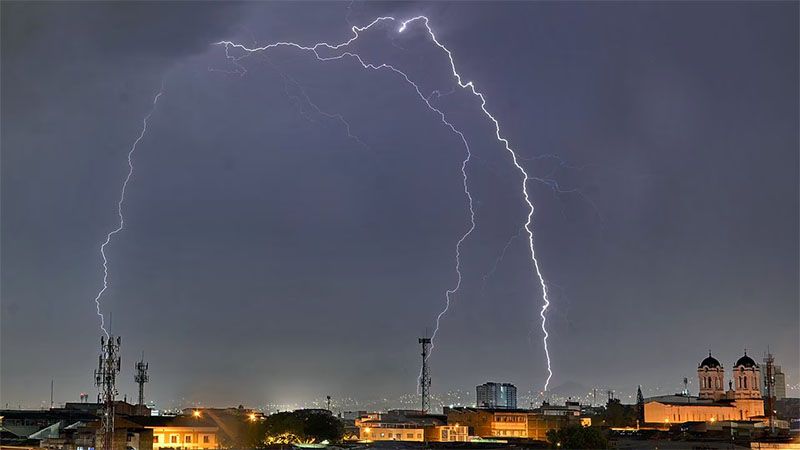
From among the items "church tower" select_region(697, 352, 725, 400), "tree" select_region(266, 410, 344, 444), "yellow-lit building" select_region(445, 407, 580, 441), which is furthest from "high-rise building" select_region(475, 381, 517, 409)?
"tree" select_region(266, 410, 344, 444)

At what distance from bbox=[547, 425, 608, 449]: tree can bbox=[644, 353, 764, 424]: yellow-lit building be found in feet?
99.9

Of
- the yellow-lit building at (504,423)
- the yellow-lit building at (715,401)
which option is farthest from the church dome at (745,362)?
the yellow-lit building at (504,423)

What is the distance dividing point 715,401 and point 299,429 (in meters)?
44.2

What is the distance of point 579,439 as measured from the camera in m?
44.2

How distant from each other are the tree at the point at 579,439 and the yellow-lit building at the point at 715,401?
30456 mm

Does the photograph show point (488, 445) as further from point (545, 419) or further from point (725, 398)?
point (725, 398)

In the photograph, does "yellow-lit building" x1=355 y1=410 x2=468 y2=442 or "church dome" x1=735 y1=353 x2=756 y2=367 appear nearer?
"yellow-lit building" x1=355 y1=410 x2=468 y2=442

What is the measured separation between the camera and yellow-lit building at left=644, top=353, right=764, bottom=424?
248ft

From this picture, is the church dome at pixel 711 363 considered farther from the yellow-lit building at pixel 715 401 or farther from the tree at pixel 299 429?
the tree at pixel 299 429

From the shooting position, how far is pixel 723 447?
42.4 meters

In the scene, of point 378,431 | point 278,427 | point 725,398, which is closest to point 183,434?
point 278,427

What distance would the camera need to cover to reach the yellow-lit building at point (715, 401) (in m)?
75.7

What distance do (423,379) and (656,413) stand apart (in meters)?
23.6

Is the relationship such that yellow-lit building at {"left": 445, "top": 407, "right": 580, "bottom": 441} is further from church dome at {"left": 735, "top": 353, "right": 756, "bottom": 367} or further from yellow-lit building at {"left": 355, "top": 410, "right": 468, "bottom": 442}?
church dome at {"left": 735, "top": 353, "right": 756, "bottom": 367}
